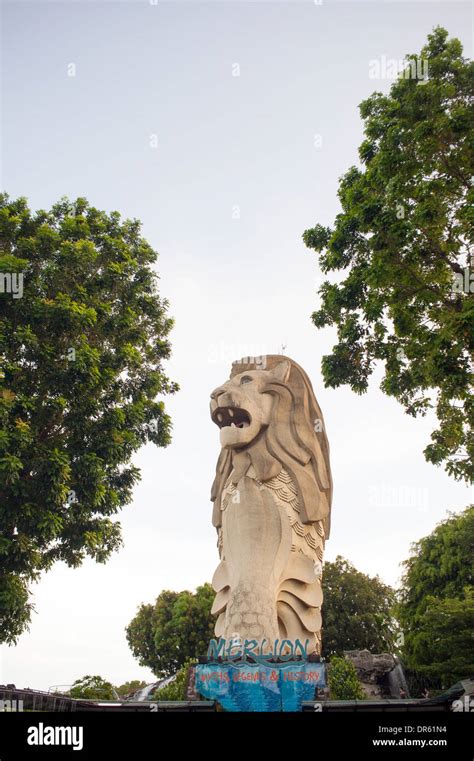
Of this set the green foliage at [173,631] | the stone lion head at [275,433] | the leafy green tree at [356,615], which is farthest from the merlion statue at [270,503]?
the green foliage at [173,631]

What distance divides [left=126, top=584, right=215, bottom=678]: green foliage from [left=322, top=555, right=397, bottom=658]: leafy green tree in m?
5.33

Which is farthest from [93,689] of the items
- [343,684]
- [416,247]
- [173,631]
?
[416,247]

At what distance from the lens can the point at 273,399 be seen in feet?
55.8

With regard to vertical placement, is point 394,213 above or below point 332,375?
above

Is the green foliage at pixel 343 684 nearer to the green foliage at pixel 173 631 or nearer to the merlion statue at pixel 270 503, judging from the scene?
the merlion statue at pixel 270 503

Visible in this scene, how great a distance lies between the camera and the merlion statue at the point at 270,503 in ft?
47.8

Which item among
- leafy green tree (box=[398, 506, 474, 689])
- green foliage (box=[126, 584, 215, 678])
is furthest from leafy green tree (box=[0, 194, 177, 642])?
green foliage (box=[126, 584, 215, 678])

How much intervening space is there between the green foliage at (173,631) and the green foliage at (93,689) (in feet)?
31.6

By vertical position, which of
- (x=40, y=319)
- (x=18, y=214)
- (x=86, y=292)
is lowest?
(x=40, y=319)

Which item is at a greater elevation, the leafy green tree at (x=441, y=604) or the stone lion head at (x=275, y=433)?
the stone lion head at (x=275, y=433)

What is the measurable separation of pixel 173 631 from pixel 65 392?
18.7m
